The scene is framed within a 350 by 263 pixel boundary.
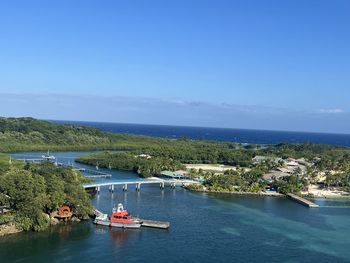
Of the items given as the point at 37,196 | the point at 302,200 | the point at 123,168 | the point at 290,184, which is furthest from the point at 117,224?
the point at 123,168

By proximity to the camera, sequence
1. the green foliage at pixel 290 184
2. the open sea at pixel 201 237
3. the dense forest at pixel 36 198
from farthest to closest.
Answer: the green foliage at pixel 290 184
the dense forest at pixel 36 198
the open sea at pixel 201 237

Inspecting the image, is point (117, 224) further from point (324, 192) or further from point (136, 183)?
point (324, 192)

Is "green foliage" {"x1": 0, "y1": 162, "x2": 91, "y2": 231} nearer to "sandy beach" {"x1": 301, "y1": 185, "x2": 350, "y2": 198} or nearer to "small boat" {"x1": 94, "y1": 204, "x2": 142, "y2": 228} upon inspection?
"small boat" {"x1": 94, "y1": 204, "x2": 142, "y2": 228}

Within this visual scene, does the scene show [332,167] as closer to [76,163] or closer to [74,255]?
[76,163]

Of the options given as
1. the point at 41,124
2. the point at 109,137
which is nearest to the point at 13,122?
the point at 41,124

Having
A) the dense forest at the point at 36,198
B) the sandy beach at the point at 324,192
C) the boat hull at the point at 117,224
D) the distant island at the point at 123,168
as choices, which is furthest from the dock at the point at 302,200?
the dense forest at the point at 36,198

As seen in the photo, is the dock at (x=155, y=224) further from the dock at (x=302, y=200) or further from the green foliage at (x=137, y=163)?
the green foliage at (x=137, y=163)
